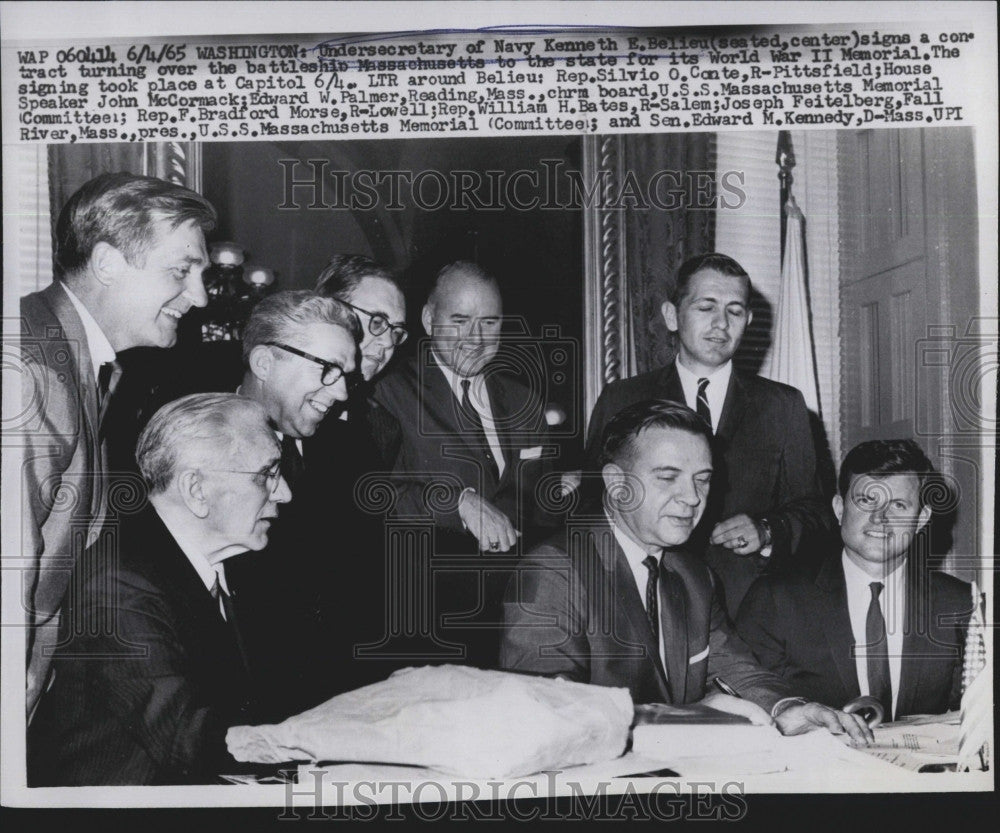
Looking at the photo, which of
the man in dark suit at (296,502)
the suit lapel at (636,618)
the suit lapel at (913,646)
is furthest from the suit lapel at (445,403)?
the suit lapel at (913,646)

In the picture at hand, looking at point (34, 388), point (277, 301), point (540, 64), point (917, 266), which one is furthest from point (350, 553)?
point (917, 266)

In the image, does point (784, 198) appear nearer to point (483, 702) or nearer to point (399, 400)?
point (399, 400)

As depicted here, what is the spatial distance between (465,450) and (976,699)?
6.16 feet

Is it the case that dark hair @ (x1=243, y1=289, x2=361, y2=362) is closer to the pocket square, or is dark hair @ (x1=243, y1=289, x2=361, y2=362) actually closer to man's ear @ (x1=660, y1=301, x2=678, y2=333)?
man's ear @ (x1=660, y1=301, x2=678, y2=333)

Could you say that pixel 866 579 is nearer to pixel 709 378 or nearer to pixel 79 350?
pixel 709 378

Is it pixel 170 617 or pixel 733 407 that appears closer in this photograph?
pixel 170 617

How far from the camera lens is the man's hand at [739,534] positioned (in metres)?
3.34

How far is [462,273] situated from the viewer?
11.0ft

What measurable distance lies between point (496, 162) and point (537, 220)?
237 mm

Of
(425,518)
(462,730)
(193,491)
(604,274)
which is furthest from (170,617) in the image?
(604,274)

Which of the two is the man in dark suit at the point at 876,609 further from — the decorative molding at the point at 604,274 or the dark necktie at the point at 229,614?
the dark necktie at the point at 229,614

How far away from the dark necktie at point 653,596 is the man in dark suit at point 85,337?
5.66 ft

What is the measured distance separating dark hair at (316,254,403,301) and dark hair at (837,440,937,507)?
1601mm

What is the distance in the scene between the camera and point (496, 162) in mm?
3379
